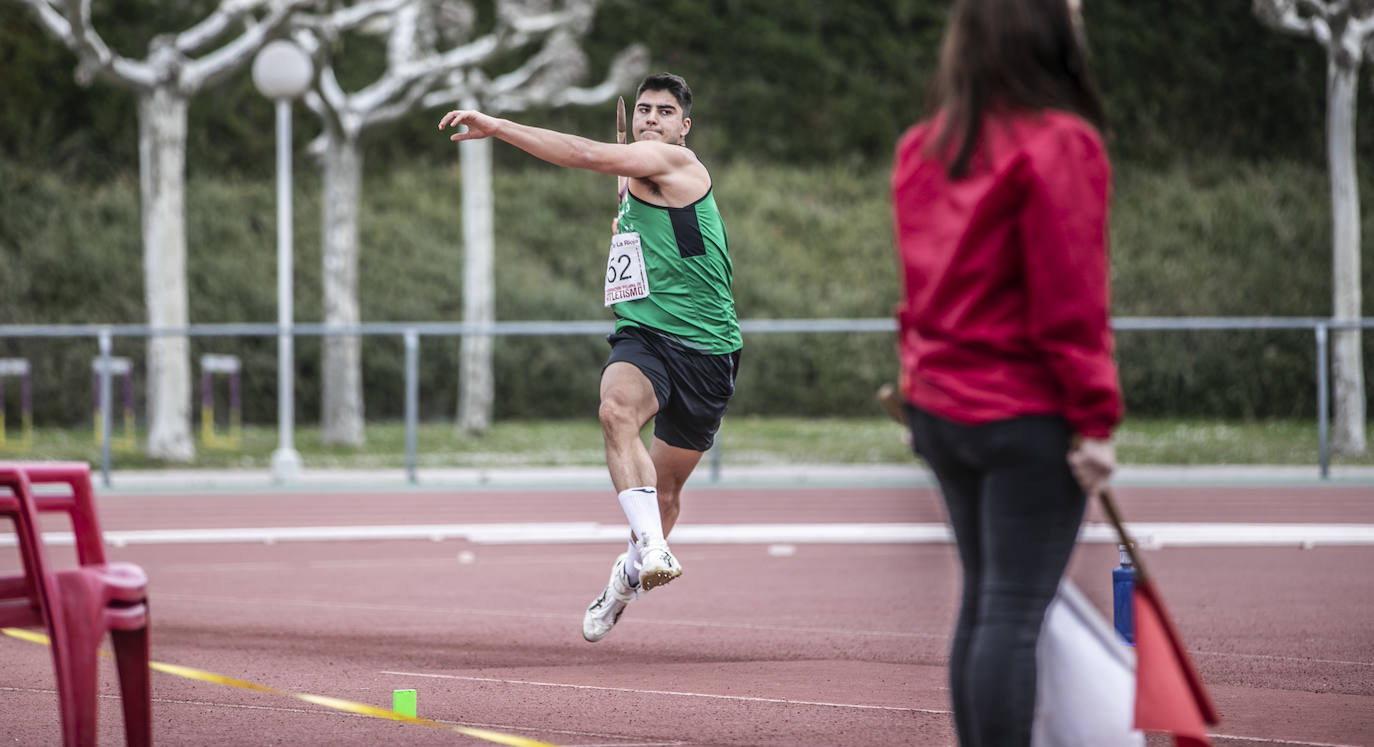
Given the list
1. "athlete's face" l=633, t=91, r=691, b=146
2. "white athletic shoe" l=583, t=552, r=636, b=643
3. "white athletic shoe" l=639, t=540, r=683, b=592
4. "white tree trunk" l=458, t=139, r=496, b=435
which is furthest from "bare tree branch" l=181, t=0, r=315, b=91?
"white athletic shoe" l=639, t=540, r=683, b=592

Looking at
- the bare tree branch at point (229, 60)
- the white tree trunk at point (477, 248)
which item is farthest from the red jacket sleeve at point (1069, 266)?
the white tree trunk at point (477, 248)

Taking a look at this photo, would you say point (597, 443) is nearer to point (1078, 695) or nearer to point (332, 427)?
point (332, 427)

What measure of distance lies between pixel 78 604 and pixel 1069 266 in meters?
2.21

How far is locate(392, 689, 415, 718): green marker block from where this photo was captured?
5351 mm

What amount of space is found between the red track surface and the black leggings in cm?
169

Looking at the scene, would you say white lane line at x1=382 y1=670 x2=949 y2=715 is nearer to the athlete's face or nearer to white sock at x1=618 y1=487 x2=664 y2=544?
white sock at x1=618 y1=487 x2=664 y2=544

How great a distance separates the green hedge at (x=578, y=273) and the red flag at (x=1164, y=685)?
19.8 meters

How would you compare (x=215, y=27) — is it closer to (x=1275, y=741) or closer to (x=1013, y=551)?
(x=1275, y=741)

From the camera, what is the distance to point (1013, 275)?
3.32 m

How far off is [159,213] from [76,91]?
14555mm

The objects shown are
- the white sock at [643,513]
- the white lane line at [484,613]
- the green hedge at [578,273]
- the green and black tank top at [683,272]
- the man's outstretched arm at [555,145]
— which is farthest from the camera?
the green hedge at [578,273]

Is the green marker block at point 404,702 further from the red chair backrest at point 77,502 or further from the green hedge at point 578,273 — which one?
the green hedge at point 578,273

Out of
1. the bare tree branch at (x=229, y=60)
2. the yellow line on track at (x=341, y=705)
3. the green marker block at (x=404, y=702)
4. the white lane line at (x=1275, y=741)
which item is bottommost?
the white lane line at (x=1275, y=741)

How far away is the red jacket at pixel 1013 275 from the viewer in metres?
3.19
